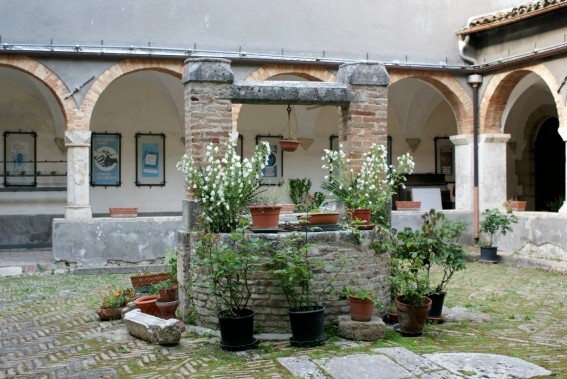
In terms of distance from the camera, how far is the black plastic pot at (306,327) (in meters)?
6.04

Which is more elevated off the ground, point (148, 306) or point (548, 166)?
point (548, 166)

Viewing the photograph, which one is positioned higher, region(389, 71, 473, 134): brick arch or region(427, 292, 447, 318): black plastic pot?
region(389, 71, 473, 134): brick arch

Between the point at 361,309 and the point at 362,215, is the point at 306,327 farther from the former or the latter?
the point at 362,215

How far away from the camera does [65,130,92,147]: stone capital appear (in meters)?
12.2

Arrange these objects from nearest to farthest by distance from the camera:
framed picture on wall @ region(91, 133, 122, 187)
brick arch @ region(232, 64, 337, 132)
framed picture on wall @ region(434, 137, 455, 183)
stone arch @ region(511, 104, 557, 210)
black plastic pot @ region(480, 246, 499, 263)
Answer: black plastic pot @ region(480, 246, 499, 263)
brick arch @ region(232, 64, 337, 132)
framed picture on wall @ region(91, 133, 122, 187)
stone arch @ region(511, 104, 557, 210)
framed picture on wall @ region(434, 137, 455, 183)

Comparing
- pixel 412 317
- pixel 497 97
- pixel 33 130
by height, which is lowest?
pixel 412 317

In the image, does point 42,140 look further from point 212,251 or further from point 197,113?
point 212,251

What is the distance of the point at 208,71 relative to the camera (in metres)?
7.07

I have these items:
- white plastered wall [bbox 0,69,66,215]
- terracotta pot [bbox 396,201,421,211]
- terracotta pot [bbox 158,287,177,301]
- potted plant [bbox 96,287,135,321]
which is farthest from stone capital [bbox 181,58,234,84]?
white plastered wall [bbox 0,69,66,215]

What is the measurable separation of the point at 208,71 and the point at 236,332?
112 inches

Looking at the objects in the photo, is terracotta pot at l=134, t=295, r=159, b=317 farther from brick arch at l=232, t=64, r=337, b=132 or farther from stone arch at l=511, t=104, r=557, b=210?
stone arch at l=511, t=104, r=557, b=210

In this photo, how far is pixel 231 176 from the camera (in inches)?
263

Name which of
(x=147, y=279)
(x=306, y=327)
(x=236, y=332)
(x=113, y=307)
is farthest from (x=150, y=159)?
(x=306, y=327)

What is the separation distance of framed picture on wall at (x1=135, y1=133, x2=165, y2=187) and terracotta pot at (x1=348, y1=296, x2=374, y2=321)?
33.9 ft
